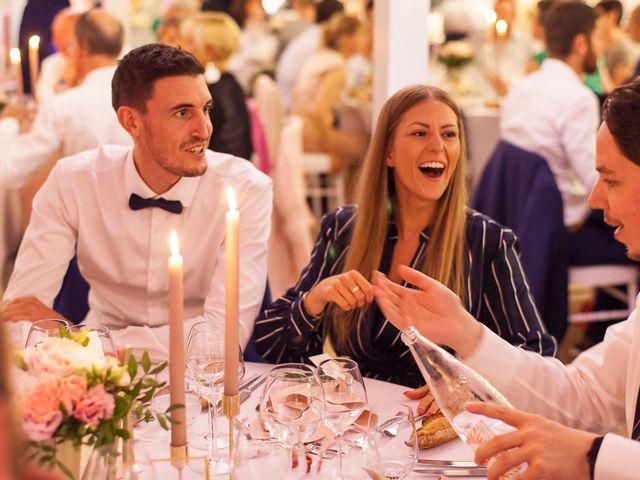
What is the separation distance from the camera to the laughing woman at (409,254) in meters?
2.13

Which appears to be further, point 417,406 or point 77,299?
point 77,299

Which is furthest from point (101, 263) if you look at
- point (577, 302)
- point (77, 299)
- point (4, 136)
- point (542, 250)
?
point (577, 302)

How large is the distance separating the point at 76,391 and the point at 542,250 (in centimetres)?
282

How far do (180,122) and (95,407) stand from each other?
4.30 feet

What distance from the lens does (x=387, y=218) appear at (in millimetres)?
2268

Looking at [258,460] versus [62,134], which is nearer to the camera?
[258,460]

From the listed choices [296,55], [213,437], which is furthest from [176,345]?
[296,55]

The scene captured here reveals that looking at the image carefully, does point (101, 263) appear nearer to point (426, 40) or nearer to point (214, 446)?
point (214, 446)

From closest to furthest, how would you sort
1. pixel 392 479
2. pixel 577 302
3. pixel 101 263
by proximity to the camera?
pixel 392 479, pixel 101 263, pixel 577 302

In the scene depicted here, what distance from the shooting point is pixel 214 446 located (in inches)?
56.6

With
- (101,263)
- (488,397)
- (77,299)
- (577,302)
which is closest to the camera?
(488,397)

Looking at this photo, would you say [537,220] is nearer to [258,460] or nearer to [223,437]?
[223,437]

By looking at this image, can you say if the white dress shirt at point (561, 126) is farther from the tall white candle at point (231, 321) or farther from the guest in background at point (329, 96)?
the tall white candle at point (231, 321)

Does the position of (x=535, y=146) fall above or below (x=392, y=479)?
above
